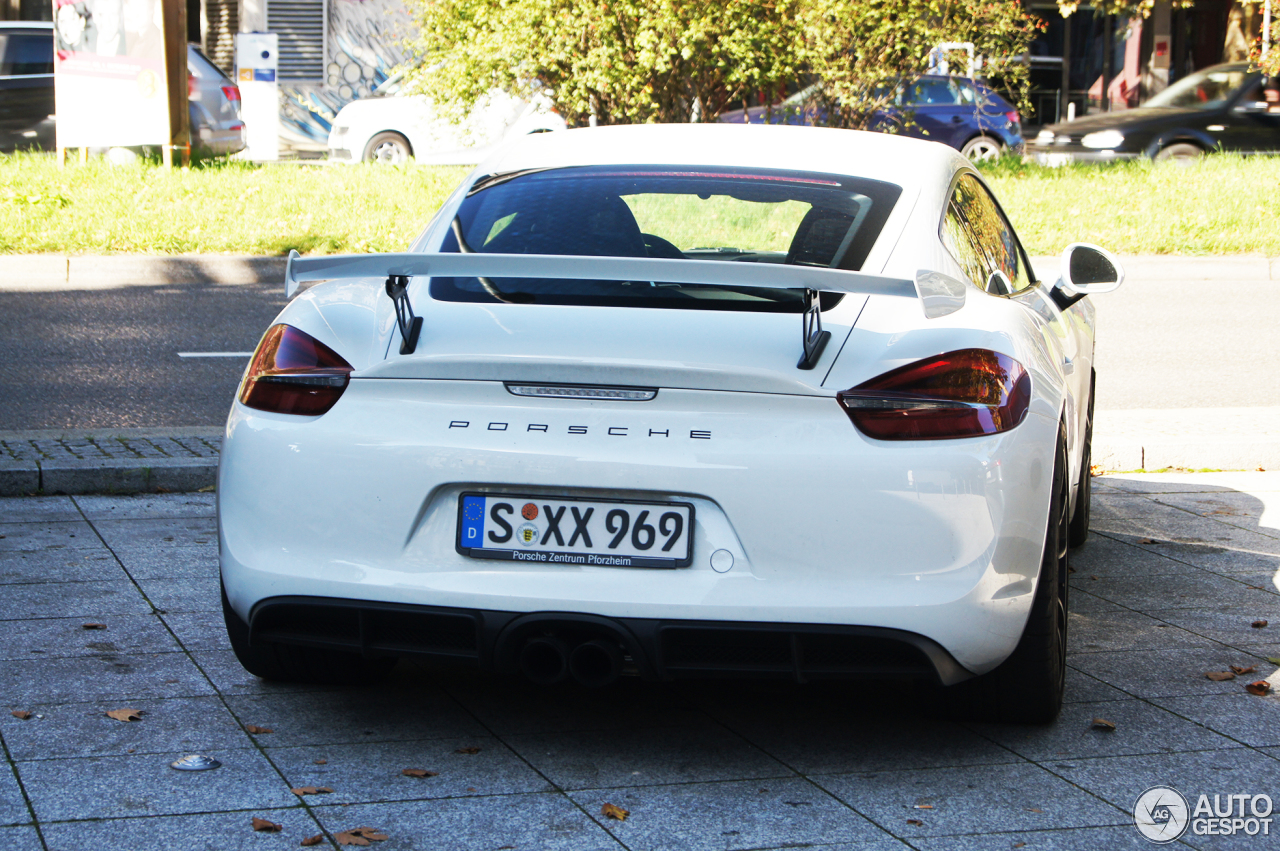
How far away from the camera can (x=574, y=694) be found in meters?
3.74

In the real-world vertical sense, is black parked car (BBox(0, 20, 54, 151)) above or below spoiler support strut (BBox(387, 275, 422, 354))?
above

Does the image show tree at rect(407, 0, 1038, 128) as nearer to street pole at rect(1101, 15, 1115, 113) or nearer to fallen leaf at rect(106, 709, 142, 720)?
fallen leaf at rect(106, 709, 142, 720)

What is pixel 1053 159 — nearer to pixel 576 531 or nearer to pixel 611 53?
pixel 611 53

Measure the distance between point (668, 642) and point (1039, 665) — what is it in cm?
92

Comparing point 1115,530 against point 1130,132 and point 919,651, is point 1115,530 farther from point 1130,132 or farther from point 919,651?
point 1130,132

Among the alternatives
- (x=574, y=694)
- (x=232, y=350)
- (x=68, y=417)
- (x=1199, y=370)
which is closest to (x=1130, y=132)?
(x=1199, y=370)

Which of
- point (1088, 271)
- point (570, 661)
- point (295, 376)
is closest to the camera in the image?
point (570, 661)

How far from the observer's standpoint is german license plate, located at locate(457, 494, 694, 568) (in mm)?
2963

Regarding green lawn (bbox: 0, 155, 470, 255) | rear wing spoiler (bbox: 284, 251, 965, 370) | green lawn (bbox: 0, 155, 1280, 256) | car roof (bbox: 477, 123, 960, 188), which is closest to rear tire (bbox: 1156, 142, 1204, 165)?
green lawn (bbox: 0, 155, 1280, 256)

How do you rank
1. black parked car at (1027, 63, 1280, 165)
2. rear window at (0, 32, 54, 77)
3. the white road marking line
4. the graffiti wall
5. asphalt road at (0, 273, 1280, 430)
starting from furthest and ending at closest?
the graffiti wall, black parked car at (1027, 63, 1280, 165), rear window at (0, 32, 54, 77), the white road marking line, asphalt road at (0, 273, 1280, 430)

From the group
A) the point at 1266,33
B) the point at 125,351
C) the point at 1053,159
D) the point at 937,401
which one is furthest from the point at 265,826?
the point at 1266,33

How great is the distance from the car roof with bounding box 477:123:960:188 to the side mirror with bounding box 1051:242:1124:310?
504 mm

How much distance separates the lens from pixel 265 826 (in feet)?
9.42

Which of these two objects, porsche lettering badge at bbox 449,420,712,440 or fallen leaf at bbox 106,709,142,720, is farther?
fallen leaf at bbox 106,709,142,720
